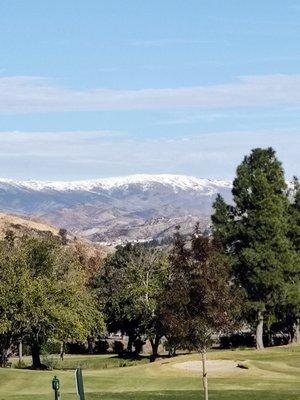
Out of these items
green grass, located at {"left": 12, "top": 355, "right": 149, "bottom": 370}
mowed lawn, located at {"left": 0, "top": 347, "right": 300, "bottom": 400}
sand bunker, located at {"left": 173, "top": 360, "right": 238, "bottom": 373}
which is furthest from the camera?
green grass, located at {"left": 12, "top": 355, "right": 149, "bottom": 370}

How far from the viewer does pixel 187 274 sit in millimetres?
34969

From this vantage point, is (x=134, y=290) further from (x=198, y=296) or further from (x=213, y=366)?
(x=198, y=296)

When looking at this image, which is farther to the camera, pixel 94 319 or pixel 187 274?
pixel 94 319

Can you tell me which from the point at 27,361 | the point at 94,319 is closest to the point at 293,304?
the point at 94,319

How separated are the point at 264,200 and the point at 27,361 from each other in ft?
118

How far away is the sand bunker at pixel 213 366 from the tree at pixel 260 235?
15.0 metres

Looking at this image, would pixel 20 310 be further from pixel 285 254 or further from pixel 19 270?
pixel 285 254

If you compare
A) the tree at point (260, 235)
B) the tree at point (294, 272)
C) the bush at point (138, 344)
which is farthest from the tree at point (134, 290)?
the tree at point (294, 272)

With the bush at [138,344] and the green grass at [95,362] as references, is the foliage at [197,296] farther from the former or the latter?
the bush at [138,344]

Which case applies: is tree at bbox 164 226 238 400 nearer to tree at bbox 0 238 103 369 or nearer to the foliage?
the foliage

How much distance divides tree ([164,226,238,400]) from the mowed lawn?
6.11m

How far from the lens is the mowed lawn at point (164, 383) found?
40281mm

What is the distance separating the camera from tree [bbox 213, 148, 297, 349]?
73375mm

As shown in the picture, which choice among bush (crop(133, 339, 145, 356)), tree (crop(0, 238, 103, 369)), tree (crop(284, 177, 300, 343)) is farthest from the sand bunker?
bush (crop(133, 339, 145, 356))
